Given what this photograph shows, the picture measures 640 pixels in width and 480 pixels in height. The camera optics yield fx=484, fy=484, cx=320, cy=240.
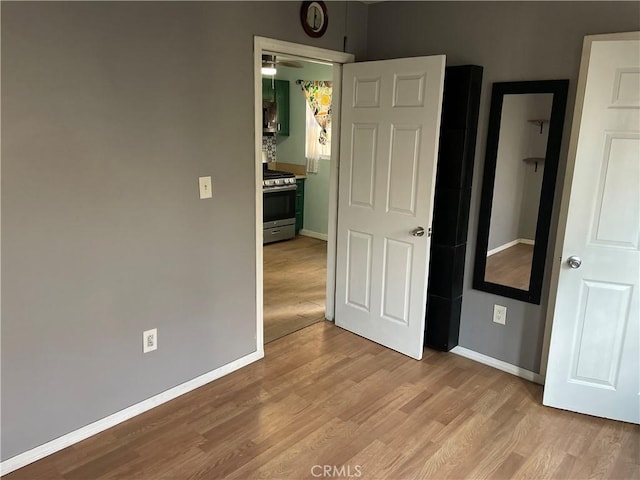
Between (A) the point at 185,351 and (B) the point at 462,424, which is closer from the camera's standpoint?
(B) the point at 462,424

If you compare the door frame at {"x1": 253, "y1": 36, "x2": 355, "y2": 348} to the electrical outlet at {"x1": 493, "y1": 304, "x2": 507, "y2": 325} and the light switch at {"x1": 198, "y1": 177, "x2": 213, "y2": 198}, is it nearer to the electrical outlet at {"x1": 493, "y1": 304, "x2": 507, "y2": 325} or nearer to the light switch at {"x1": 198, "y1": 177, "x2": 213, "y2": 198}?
the light switch at {"x1": 198, "y1": 177, "x2": 213, "y2": 198}

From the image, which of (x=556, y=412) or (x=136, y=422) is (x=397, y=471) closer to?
(x=556, y=412)

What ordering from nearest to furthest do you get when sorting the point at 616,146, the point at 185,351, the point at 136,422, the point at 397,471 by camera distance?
the point at 397,471 < the point at 616,146 < the point at 136,422 < the point at 185,351

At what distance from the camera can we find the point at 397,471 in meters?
2.16

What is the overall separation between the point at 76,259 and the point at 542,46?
8.55 feet

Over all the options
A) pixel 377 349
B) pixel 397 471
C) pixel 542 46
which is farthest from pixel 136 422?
pixel 542 46

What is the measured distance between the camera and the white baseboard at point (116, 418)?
2152 mm

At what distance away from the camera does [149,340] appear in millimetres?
2547

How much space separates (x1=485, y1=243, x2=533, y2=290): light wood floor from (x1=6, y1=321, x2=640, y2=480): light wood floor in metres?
0.59

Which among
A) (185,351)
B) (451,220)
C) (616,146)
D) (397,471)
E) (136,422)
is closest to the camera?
(397,471)

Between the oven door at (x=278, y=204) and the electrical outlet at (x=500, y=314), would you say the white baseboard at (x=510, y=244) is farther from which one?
the oven door at (x=278, y=204)

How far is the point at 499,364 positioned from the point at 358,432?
117cm

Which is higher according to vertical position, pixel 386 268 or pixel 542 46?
pixel 542 46

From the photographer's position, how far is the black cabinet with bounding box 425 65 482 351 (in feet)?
9.36
